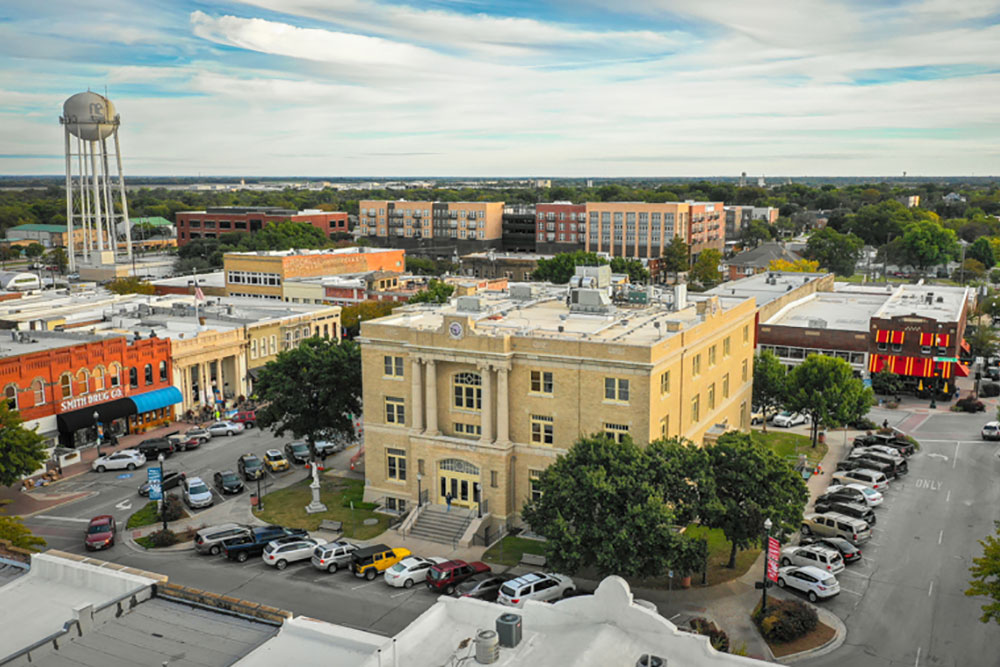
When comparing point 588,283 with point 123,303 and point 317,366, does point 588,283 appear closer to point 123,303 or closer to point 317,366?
point 317,366

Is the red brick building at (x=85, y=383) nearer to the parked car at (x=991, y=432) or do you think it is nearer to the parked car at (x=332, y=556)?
the parked car at (x=332, y=556)

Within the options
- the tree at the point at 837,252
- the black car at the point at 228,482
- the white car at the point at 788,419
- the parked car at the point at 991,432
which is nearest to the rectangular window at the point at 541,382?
the black car at the point at 228,482

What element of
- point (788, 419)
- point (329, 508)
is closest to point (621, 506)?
point (329, 508)

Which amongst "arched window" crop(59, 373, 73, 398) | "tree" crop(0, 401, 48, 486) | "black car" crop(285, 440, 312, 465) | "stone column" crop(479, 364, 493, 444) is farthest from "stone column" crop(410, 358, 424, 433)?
"arched window" crop(59, 373, 73, 398)

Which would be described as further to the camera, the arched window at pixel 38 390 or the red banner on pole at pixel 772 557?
the arched window at pixel 38 390

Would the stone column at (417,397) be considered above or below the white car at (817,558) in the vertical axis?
above
